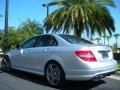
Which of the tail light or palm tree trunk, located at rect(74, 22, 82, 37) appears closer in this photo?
the tail light

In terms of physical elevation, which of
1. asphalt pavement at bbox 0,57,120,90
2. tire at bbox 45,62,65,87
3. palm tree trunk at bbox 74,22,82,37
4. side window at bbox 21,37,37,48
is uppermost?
palm tree trunk at bbox 74,22,82,37

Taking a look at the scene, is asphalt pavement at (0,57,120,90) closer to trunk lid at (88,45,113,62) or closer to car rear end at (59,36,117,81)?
car rear end at (59,36,117,81)

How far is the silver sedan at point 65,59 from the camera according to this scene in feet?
28.4

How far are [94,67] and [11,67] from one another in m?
4.40

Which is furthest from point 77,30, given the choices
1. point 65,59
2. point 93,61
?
point 93,61

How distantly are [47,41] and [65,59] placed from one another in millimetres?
1334

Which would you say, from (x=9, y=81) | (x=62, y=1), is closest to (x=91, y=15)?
(x=62, y=1)

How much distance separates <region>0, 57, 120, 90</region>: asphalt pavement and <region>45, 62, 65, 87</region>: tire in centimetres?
17

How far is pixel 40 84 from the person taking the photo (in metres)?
9.80

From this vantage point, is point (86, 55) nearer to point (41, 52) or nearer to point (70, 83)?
point (70, 83)

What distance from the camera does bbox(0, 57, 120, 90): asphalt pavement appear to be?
9.16 m

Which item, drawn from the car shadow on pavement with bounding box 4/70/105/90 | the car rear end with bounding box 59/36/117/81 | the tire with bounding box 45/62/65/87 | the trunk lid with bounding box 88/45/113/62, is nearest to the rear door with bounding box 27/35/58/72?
the tire with bounding box 45/62/65/87

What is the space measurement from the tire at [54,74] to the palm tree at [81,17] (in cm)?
1119

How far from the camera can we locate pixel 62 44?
30.7ft
